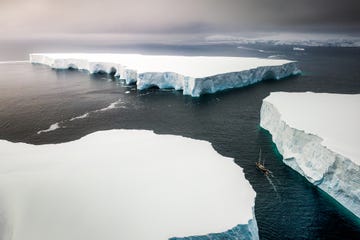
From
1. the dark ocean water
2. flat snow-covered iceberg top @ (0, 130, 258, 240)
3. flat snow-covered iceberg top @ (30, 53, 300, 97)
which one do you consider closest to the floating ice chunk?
the dark ocean water

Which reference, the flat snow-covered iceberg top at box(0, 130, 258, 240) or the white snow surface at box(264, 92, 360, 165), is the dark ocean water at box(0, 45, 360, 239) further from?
the flat snow-covered iceberg top at box(0, 130, 258, 240)

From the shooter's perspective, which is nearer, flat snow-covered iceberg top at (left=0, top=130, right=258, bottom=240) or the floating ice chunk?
flat snow-covered iceberg top at (left=0, top=130, right=258, bottom=240)

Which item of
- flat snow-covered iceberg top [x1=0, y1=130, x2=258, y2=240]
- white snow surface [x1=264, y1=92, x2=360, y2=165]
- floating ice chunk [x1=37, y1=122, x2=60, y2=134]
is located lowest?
floating ice chunk [x1=37, y1=122, x2=60, y2=134]

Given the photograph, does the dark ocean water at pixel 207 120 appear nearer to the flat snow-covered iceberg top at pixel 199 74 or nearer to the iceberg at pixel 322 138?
the iceberg at pixel 322 138

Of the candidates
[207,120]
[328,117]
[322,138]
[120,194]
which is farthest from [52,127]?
[328,117]

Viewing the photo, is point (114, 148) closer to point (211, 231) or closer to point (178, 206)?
point (178, 206)

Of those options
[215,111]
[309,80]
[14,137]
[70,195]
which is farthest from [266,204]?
[309,80]

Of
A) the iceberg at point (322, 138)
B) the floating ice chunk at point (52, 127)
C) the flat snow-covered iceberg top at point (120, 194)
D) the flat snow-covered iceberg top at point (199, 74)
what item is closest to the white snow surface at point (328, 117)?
the iceberg at point (322, 138)
